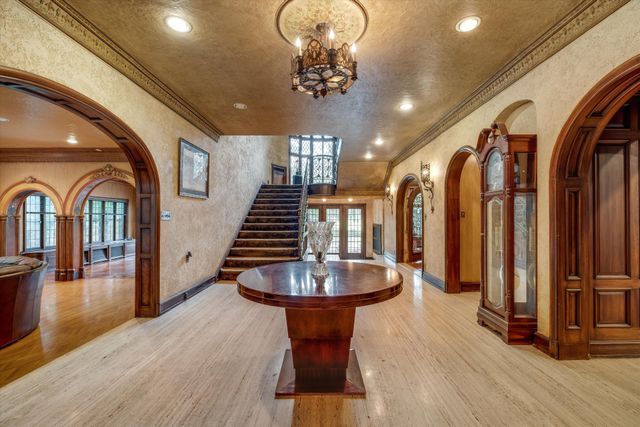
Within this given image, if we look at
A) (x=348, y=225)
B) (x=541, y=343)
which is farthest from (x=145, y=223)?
(x=348, y=225)

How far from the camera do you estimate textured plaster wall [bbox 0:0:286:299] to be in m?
1.98

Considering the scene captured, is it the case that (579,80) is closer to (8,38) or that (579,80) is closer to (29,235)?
(8,38)

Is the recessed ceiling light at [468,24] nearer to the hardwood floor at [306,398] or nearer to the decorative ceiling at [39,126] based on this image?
the hardwood floor at [306,398]

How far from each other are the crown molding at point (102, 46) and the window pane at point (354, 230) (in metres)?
7.88

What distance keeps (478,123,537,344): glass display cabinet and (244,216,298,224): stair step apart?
14.9 ft

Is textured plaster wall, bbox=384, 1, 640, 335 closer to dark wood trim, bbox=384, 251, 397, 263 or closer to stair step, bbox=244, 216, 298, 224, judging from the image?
stair step, bbox=244, 216, 298, 224

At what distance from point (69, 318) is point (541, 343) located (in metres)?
5.40

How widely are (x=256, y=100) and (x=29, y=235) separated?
757 cm

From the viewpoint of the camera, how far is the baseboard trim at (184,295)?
369 cm

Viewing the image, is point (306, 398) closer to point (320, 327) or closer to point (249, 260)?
point (320, 327)

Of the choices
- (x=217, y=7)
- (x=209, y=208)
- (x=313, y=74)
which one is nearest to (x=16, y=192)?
(x=209, y=208)

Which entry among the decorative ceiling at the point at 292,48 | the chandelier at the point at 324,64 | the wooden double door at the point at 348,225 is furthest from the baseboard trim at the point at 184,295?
the wooden double door at the point at 348,225

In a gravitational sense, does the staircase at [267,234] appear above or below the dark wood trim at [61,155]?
below

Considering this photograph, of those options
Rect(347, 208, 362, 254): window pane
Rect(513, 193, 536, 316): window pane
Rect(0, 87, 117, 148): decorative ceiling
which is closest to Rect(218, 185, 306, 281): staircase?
Rect(0, 87, 117, 148): decorative ceiling
